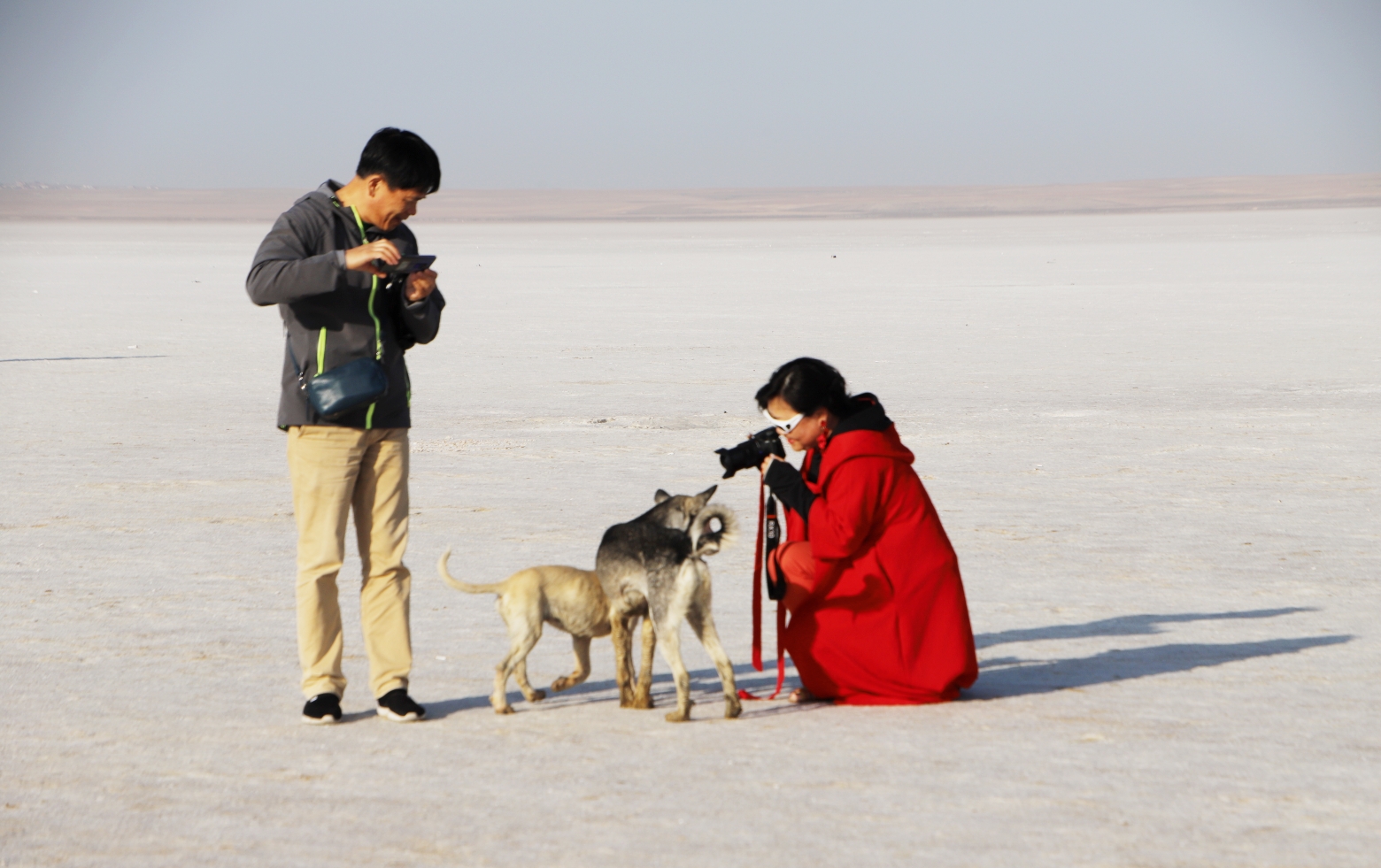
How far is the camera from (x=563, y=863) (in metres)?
4.38

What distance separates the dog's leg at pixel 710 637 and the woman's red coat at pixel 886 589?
1.59ft

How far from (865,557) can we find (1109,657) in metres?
1.46

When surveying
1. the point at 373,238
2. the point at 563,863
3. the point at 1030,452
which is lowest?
the point at 563,863

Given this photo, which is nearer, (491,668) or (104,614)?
(491,668)


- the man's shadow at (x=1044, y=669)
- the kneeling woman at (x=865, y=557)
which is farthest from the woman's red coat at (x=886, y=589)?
the man's shadow at (x=1044, y=669)

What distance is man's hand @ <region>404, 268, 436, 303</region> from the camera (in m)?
5.32

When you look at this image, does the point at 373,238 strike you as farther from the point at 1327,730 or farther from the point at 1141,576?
the point at 1141,576

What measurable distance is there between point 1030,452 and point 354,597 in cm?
623

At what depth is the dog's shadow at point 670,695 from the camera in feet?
19.6

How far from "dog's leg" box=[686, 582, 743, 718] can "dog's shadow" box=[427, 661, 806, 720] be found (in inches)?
6.8

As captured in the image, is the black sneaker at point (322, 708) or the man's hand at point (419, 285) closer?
the man's hand at point (419, 285)

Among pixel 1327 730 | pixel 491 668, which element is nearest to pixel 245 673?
pixel 491 668

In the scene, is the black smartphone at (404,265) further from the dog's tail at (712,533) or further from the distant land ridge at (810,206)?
the distant land ridge at (810,206)

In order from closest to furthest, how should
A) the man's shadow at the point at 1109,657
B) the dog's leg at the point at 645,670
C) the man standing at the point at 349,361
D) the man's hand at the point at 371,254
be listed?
the man's hand at the point at 371,254, the man standing at the point at 349,361, the dog's leg at the point at 645,670, the man's shadow at the point at 1109,657
